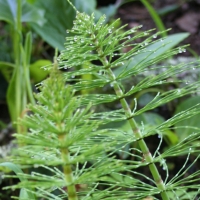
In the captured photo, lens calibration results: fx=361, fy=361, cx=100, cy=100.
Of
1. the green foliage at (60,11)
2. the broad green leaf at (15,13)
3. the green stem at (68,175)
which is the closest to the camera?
the green stem at (68,175)

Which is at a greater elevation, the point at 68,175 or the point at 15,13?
the point at 15,13

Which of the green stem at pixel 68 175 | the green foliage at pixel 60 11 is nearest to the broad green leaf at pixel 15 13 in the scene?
the green foliage at pixel 60 11

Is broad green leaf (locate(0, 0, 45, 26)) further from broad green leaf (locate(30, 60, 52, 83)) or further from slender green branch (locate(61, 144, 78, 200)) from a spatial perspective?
slender green branch (locate(61, 144, 78, 200))

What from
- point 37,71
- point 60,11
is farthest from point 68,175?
point 60,11

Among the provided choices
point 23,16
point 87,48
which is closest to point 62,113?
point 87,48

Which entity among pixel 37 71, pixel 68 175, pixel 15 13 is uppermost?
pixel 15 13

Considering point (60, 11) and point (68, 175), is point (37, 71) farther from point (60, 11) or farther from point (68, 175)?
point (68, 175)

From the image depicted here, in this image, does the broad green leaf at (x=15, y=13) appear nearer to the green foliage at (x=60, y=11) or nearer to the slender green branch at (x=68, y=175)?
the green foliage at (x=60, y=11)

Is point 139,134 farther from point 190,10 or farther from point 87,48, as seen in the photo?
point 190,10

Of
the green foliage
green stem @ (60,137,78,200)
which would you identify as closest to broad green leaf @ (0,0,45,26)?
the green foliage
